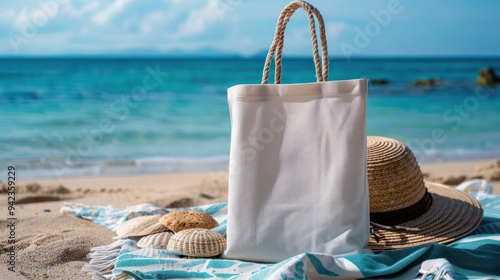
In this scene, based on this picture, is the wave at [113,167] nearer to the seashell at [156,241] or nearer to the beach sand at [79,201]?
the beach sand at [79,201]

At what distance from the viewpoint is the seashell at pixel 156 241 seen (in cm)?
319

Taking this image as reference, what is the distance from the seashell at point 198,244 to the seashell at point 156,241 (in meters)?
0.17

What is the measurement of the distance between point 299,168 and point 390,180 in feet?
2.07

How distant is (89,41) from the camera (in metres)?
29.5

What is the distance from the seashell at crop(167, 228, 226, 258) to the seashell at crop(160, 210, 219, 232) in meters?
0.28

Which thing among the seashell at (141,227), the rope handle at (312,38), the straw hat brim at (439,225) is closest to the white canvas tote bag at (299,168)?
the rope handle at (312,38)

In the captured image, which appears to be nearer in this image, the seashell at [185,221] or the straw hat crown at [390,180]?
the straw hat crown at [390,180]

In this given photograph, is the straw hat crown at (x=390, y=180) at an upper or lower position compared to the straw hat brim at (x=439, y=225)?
upper

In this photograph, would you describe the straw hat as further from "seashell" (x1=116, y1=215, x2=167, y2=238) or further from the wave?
the wave

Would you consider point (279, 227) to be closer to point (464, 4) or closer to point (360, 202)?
point (360, 202)

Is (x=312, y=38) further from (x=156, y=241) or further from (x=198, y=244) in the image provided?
(x=156, y=241)

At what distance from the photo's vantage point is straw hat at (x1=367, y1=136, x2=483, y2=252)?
3.07 meters

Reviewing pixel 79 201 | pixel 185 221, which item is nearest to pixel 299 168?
pixel 185 221

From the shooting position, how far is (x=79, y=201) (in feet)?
16.6
